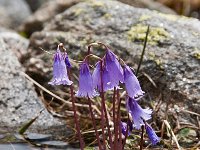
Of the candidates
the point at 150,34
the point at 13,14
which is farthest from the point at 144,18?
the point at 13,14

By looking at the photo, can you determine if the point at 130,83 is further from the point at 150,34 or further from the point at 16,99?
the point at 150,34

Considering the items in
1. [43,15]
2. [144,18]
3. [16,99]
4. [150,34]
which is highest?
[144,18]

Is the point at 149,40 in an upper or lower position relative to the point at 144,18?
lower

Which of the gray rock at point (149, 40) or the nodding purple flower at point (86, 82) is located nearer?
the nodding purple flower at point (86, 82)

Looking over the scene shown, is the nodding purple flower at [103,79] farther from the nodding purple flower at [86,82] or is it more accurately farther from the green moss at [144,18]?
the green moss at [144,18]

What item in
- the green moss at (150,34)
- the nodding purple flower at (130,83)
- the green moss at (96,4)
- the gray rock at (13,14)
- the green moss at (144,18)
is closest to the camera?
the nodding purple flower at (130,83)

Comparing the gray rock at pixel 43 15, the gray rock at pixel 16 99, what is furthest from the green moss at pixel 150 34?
the gray rock at pixel 43 15

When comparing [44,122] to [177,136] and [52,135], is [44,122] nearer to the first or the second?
[52,135]

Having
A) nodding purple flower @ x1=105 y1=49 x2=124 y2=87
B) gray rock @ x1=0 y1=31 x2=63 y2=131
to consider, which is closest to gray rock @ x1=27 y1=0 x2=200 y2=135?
gray rock @ x1=0 y1=31 x2=63 y2=131
